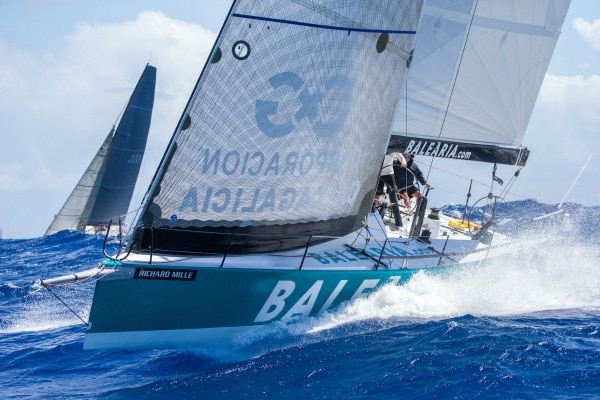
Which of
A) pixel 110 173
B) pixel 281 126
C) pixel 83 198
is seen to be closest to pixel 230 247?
pixel 281 126

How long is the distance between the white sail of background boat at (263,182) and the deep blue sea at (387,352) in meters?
0.41

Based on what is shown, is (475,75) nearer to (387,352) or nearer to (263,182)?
(263,182)

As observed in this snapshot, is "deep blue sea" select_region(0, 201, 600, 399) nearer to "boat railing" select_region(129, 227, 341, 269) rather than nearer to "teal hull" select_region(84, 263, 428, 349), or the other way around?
"teal hull" select_region(84, 263, 428, 349)

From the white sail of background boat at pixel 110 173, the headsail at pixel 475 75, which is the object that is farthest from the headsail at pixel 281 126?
the white sail of background boat at pixel 110 173

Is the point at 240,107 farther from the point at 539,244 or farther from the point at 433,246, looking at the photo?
the point at 539,244

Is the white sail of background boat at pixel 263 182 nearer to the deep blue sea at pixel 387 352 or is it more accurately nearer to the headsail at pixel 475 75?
the deep blue sea at pixel 387 352

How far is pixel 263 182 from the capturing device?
7.47 meters

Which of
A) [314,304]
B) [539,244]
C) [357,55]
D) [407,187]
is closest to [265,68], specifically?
[357,55]

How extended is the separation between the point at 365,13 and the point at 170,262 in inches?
143

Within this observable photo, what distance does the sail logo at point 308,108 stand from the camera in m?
7.28

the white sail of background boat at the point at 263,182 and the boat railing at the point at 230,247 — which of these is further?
the boat railing at the point at 230,247

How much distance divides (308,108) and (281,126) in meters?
0.41

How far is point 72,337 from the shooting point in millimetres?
9203

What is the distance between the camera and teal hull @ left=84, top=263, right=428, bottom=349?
6.98 metres
